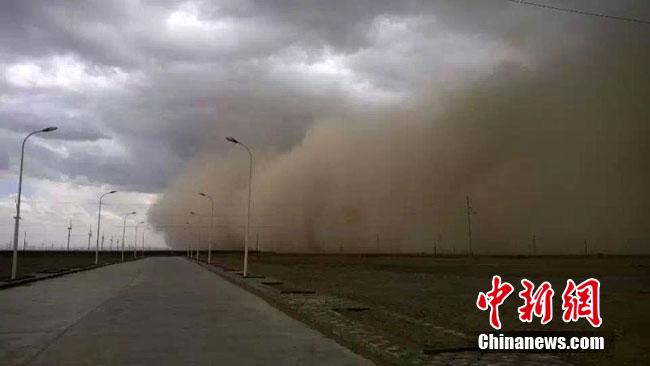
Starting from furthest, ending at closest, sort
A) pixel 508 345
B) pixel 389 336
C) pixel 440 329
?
pixel 440 329 < pixel 389 336 < pixel 508 345

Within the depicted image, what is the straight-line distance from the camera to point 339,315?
1579 cm

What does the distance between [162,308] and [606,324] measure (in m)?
13.3

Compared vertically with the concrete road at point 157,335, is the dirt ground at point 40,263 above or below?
below

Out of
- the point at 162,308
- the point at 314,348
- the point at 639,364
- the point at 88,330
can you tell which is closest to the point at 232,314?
the point at 162,308

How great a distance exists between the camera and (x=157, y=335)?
12.8m

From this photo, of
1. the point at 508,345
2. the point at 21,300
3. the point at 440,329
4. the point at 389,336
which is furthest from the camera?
the point at 21,300

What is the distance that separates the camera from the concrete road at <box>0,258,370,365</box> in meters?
9.92

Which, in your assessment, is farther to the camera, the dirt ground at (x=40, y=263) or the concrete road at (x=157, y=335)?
the dirt ground at (x=40, y=263)

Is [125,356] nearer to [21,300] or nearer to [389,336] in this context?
[389,336]

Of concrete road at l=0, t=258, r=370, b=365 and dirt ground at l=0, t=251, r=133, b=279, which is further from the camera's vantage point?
dirt ground at l=0, t=251, r=133, b=279

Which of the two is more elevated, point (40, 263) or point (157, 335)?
point (157, 335)

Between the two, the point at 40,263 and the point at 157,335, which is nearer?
the point at 157,335

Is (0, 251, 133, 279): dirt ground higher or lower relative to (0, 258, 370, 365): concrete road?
lower

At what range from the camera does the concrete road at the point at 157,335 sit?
32.6 feet
